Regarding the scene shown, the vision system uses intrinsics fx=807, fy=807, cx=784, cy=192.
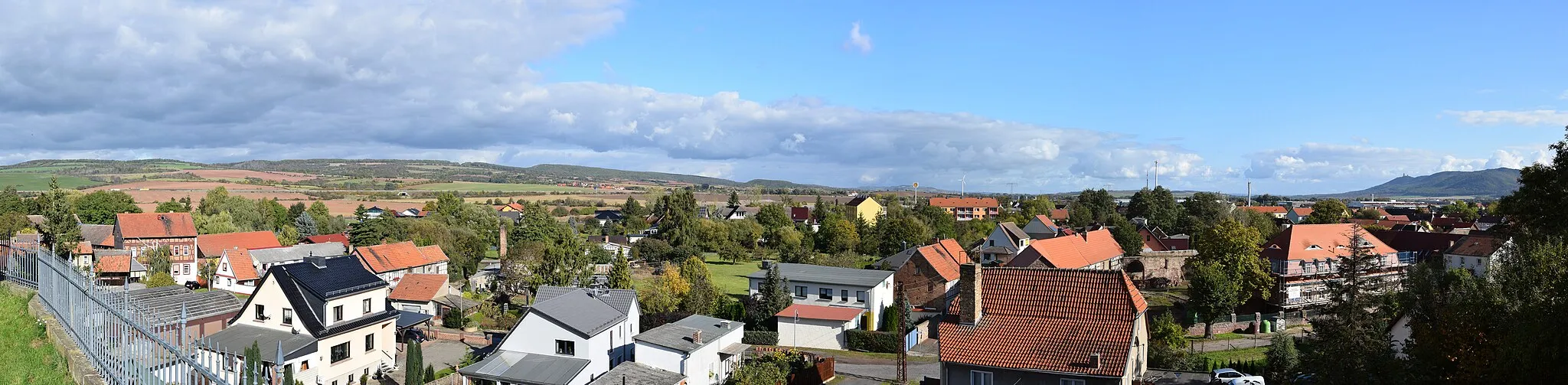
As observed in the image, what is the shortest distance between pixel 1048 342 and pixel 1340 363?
311 inches

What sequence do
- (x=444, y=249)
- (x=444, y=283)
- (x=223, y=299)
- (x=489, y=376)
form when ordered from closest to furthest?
(x=489, y=376) < (x=223, y=299) < (x=444, y=283) < (x=444, y=249)

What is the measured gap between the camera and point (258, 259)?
6244 cm

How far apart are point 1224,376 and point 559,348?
26.3 metres

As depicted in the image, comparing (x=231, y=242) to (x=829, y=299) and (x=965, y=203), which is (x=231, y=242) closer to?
(x=829, y=299)

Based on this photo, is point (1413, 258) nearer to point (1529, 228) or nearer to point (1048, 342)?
point (1529, 228)

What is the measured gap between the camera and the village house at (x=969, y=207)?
151625 mm

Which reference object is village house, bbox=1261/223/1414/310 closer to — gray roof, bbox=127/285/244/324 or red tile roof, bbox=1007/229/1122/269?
red tile roof, bbox=1007/229/1122/269

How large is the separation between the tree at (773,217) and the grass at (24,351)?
89.4 meters

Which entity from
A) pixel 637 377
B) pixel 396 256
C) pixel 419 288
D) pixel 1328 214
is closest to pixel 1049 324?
pixel 637 377

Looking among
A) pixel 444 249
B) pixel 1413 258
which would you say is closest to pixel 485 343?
pixel 444 249

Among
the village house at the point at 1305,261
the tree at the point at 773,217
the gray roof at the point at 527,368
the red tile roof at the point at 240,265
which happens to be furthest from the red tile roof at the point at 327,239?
the village house at the point at 1305,261

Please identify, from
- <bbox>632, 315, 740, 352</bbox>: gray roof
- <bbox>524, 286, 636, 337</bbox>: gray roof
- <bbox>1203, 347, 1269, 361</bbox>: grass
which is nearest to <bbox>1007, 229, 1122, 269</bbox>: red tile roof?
<bbox>1203, 347, 1269, 361</bbox>: grass

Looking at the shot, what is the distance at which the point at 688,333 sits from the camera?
3425cm

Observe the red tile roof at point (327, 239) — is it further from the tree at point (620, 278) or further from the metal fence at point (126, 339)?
the metal fence at point (126, 339)
